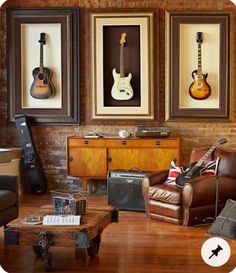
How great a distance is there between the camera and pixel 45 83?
782 cm

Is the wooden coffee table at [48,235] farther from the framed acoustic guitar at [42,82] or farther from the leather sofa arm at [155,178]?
the framed acoustic guitar at [42,82]

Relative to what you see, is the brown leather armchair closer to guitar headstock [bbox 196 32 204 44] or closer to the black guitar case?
guitar headstock [bbox 196 32 204 44]

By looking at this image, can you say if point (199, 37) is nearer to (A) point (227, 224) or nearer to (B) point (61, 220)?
(A) point (227, 224)

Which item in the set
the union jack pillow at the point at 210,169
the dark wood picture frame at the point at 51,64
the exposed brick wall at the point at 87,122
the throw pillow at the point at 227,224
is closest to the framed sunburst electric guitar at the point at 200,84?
the exposed brick wall at the point at 87,122

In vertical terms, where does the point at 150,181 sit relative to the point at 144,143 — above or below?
below

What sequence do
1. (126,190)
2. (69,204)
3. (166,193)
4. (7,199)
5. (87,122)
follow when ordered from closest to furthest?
(69,204)
(7,199)
(166,193)
(126,190)
(87,122)

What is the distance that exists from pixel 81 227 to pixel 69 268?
1.15 ft

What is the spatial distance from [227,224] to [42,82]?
12.2 feet

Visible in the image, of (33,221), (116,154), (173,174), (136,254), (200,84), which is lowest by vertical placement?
(136,254)

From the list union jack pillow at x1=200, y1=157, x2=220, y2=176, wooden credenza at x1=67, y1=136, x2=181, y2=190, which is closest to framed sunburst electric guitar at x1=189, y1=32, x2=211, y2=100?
wooden credenza at x1=67, y1=136, x2=181, y2=190

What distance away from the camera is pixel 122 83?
775 centimetres

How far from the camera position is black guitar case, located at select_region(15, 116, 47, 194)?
25.5ft

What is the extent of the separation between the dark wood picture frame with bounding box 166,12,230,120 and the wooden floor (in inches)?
97.9

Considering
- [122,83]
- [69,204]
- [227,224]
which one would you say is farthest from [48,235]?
[122,83]
